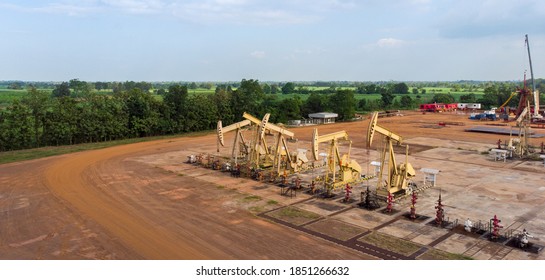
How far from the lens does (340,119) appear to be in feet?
266

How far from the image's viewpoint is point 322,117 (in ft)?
249

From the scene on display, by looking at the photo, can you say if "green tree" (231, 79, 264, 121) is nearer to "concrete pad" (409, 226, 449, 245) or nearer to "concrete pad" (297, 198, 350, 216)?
"concrete pad" (297, 198, 350, 216)

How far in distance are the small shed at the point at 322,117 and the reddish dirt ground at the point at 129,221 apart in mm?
46766

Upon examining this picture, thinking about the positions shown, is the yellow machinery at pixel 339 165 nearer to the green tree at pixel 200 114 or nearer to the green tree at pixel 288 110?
the green tree at pixel 200 114

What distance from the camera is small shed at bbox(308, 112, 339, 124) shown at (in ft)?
249

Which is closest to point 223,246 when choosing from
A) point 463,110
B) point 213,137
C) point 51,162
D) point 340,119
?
point 51,162

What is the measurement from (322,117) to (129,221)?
58.7 meters

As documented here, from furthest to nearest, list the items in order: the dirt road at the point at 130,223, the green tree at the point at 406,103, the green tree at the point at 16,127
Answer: the green tree at the point at 406,103, the green tree at the point at 16,127, the dirt road at the point at 130,223

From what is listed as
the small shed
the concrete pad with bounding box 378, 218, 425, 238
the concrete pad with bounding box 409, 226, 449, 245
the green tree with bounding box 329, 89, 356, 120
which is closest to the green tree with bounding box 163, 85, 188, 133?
the small shed

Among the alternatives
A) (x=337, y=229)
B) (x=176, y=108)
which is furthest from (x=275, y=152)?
(x=176, y=108)

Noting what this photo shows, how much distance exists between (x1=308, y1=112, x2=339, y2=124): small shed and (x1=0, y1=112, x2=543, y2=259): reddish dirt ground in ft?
153

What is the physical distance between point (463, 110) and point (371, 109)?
24987 mm

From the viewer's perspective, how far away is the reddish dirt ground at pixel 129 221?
55.0ft

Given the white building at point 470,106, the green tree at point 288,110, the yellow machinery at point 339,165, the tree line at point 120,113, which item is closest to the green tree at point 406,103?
the white building at point 470,106
